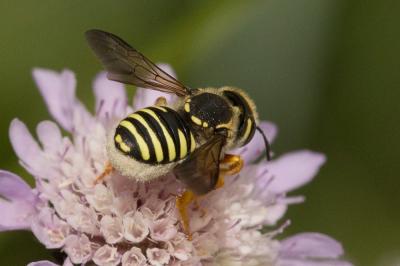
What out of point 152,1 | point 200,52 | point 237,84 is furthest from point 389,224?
point 152,1

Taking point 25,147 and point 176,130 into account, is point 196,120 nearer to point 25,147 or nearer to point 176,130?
point 176,130

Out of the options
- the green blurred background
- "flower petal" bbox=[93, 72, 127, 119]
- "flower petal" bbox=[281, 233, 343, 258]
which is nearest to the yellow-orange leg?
"flower petal" bbox=[281, 233, 343, 258]

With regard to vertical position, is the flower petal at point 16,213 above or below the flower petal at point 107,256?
above

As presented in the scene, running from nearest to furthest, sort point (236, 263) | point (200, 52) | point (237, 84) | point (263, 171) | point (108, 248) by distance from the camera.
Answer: point (108, 248) < point (236, 263) < point (263, 171) < point (200, 52) < point (237, 84)

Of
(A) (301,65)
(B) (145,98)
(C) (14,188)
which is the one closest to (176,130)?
(C) (14,188)

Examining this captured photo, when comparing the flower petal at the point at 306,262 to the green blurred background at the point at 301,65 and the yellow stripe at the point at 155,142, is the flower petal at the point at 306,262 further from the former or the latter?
the yellow stripe at the point at 155,142

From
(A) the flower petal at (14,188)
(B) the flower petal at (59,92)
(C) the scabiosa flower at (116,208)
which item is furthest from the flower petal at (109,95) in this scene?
(A) the flower petal at (14,188)

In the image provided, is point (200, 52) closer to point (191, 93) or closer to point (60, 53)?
point (60, 53)
